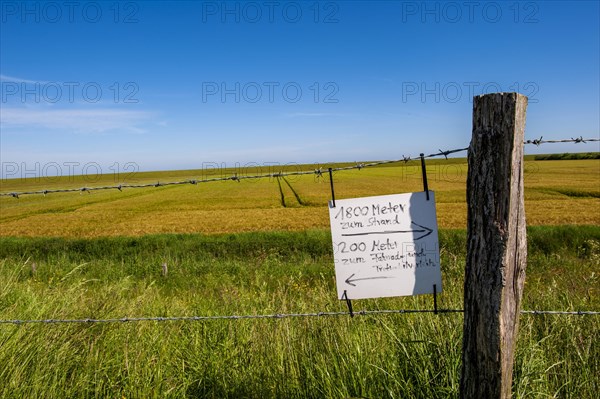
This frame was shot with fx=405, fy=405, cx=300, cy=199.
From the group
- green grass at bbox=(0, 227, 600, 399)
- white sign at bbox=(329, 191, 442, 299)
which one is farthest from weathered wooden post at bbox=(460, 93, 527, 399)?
green grass at bbox=(0, 227, 600, 399)

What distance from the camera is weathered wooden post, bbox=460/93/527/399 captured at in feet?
5.55

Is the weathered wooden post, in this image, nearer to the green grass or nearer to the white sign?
the white sign

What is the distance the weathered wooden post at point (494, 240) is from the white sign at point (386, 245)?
13.0 inches

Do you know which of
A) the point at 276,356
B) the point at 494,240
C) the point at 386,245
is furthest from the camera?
the point at 276,356

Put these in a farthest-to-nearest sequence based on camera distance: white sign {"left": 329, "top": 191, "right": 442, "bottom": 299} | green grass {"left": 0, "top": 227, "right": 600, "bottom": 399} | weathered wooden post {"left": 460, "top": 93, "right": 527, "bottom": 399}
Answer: green grass {"left": 0, "top": 227, "right": 600, "bottom": 399} < white sign {"left": 329, "top": 191, "right": 442, "bottom": 299} < weathered wooden post {"left": 460, "top": 93, "right": 527, "bottom": 399}

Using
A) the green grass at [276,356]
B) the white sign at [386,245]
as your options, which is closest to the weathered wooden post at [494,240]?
the white sign at [386,245]

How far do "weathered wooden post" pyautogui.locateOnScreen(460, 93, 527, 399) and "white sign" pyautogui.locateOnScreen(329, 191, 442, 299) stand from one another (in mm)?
330

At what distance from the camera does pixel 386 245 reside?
2166 millimetres

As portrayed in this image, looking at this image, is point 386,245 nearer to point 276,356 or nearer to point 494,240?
point 494,240

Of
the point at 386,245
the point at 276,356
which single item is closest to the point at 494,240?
the point at 386,245

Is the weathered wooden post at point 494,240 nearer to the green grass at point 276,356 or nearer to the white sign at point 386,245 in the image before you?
the white sign at point 386,245

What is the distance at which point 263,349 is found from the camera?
2703 millimetres

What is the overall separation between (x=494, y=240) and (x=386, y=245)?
0.58 m

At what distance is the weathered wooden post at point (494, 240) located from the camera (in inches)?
66.6
